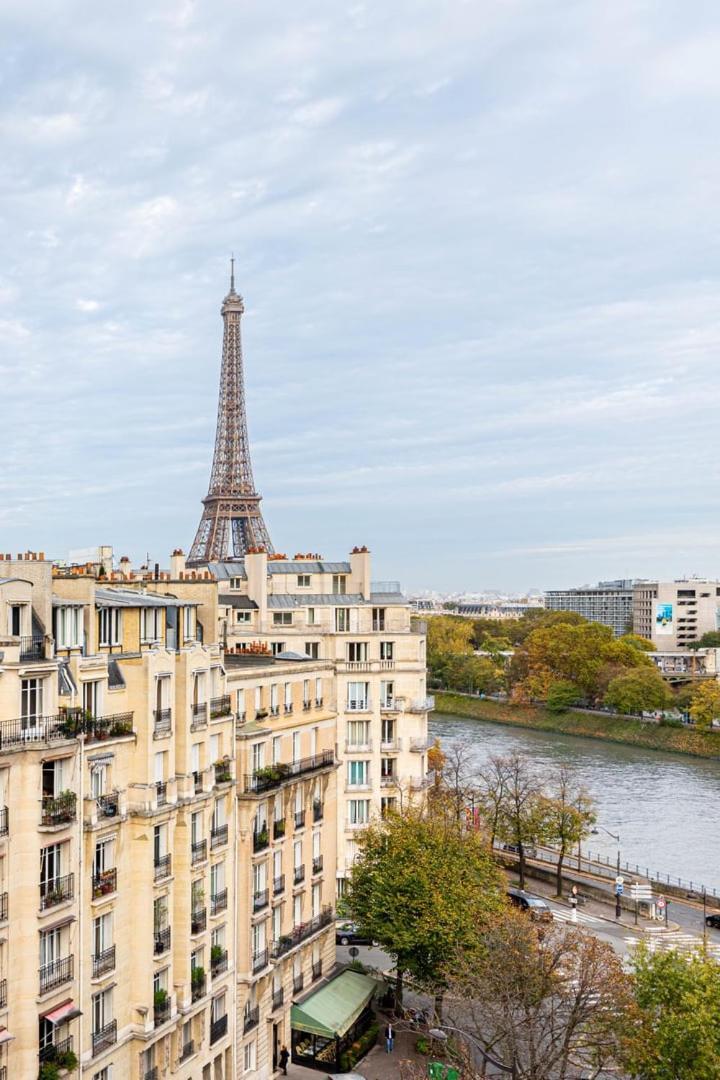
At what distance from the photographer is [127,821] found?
25234 millimetres

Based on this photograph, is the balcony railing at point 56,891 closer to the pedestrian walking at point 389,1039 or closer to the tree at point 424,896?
the tree at point 424,896

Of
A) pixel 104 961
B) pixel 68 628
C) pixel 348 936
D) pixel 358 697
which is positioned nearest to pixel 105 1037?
pixel 104 961

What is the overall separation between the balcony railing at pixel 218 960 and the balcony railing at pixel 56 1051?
19.9 feet

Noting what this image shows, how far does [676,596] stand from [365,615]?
541ft

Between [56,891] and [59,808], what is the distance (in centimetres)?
190

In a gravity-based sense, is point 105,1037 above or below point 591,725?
above

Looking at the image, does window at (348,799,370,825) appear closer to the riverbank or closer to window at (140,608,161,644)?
window at (140,608,161,644)

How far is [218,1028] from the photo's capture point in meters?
28.8

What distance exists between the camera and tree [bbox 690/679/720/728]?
330ft

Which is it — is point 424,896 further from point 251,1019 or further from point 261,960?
point 251,1019

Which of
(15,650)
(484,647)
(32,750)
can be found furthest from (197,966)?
(484,647)

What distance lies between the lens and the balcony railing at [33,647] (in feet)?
77.3

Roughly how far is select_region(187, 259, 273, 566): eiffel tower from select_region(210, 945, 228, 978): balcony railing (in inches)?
3235

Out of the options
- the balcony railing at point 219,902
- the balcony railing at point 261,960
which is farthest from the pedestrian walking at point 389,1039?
the balcony railing at point 219,902
